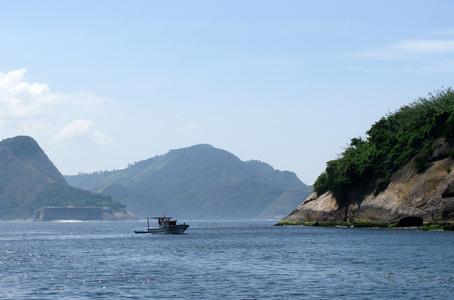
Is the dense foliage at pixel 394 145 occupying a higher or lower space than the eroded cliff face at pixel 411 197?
higher

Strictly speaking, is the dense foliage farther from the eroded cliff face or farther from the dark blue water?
the dark blue water

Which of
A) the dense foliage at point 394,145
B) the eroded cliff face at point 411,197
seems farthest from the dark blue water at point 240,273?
the dense foliage at point 394,145

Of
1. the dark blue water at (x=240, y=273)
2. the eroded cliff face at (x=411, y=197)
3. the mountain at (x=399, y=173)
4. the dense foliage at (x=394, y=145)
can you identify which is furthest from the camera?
the dense foliage at (x=394, y=145)

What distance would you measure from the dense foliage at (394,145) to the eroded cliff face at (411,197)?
2.15 m

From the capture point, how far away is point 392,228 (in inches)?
4702

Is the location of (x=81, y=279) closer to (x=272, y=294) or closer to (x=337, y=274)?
(x=272, y=294)

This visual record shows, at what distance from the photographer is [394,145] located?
139 m

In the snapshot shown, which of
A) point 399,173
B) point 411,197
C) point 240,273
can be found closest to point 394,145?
point 399,173

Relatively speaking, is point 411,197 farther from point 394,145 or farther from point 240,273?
point 240,273

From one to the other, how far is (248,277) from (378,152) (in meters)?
96.0

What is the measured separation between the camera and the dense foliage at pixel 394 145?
126 meters

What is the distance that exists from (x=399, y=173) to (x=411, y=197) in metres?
10.8

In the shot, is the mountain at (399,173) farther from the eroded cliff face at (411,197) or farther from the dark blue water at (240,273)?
the dark blue water at (240,273)

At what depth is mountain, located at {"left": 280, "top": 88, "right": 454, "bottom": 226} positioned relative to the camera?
116062 millimetres
